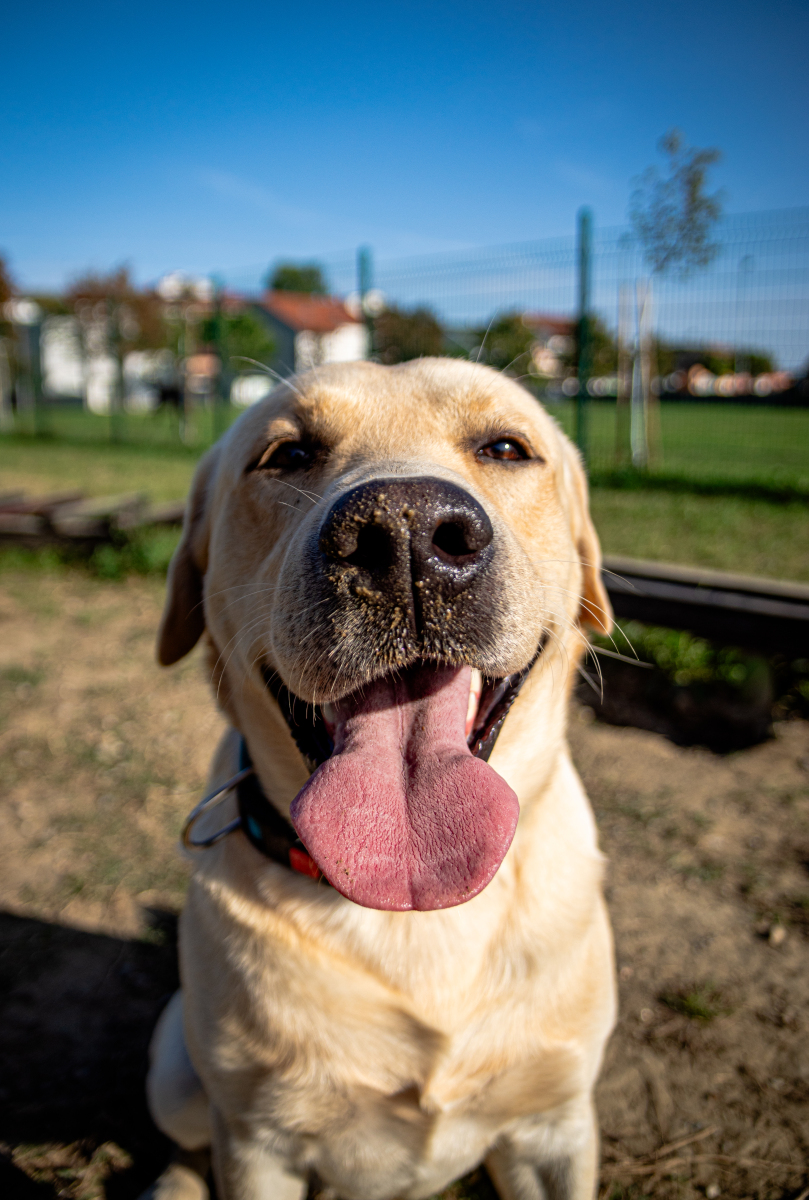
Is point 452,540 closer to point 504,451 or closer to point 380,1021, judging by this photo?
point 504,451

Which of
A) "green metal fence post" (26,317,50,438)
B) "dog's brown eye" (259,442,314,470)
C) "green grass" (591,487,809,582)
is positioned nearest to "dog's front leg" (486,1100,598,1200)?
"dog's brown eye" (259,442,314,470)

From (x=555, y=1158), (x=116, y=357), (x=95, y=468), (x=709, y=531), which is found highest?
(x=116, y=357)

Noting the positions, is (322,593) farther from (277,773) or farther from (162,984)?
(162,984)

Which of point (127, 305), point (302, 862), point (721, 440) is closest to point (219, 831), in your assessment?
point (302, 862)

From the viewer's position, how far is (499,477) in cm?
173

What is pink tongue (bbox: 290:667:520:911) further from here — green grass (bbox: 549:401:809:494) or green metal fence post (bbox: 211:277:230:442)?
green metal fence post (bbox: 211:277:230:442)

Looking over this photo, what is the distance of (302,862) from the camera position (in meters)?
1.54

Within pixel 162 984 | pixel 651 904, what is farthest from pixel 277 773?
pixel 651 904

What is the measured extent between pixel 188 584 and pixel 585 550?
1139mm

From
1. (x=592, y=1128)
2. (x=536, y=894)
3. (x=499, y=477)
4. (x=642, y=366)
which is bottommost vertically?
(x=592, y=1128)

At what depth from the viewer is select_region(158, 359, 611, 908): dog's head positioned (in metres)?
1.27

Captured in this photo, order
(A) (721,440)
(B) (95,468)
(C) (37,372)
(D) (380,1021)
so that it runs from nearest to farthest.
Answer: (D) (380,1021) < (A) (721,440) < (B) (95,468) < (C) (37,372)

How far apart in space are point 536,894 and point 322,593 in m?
0.88

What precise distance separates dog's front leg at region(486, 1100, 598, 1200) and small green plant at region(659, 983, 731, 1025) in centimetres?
73
